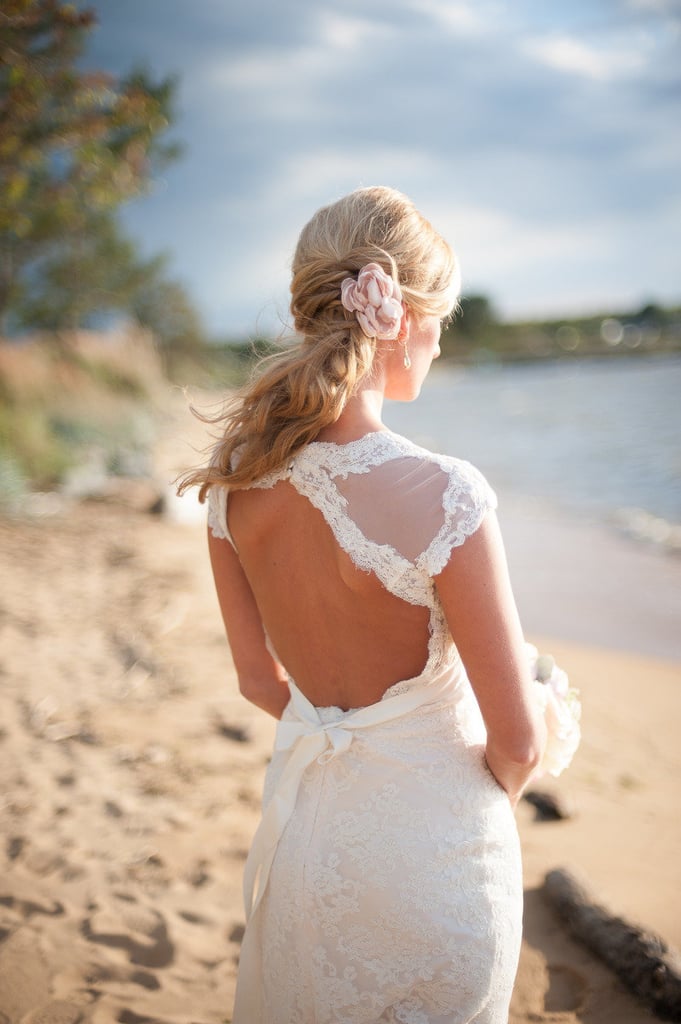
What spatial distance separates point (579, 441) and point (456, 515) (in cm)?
1770

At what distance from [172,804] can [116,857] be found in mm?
406

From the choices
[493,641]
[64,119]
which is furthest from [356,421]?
[64,119]

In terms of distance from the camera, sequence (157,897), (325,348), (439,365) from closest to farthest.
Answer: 1. (325,348)
2. (157,897)
3. (439,365)

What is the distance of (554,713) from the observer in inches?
61.4

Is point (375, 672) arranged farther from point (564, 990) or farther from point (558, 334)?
point (558, 334)

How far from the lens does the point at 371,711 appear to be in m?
1.46

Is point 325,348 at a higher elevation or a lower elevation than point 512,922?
higher

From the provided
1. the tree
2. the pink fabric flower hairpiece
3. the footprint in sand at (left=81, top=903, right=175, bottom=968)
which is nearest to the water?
the tree

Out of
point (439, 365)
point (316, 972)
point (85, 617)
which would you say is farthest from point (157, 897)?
point (439, 365)

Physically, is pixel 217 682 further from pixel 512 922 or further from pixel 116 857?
pixel 512 922

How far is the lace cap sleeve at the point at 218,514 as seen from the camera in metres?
1.61

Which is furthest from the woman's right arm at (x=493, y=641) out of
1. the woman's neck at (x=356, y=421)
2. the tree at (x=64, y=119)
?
the tree at (x=64, y=119)

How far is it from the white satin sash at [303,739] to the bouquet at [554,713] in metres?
0.23

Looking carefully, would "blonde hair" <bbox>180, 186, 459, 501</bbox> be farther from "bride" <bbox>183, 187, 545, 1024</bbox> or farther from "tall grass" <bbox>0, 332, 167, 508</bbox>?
"tall grass" <bbox>0, 332, 167, 508</bbox>
